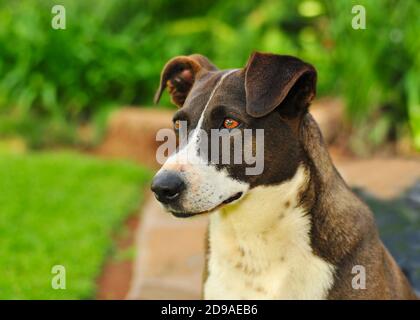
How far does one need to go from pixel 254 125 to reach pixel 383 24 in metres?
4.53

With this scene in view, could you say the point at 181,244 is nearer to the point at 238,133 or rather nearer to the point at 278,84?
the point at 238,133

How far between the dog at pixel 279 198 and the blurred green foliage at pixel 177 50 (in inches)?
157

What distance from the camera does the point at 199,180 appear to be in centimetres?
319

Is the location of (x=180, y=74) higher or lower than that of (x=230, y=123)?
higher

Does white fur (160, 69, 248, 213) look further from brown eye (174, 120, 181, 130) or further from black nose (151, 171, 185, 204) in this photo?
brown eye (174, 120, 181, 130)

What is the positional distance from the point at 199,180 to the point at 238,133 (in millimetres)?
297

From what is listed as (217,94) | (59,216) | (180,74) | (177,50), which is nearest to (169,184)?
(217,94)

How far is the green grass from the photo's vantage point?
5.25 metres

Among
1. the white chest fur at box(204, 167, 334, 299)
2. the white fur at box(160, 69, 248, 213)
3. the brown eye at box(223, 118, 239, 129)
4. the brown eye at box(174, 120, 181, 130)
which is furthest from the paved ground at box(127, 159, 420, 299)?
the brown eye at box(223, 118, 239, 129)

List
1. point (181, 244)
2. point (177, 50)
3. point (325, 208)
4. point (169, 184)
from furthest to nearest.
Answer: point (177, 50), point (181, 244), point (325, 208), point (169, 184)

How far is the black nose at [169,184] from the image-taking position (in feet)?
10.3
